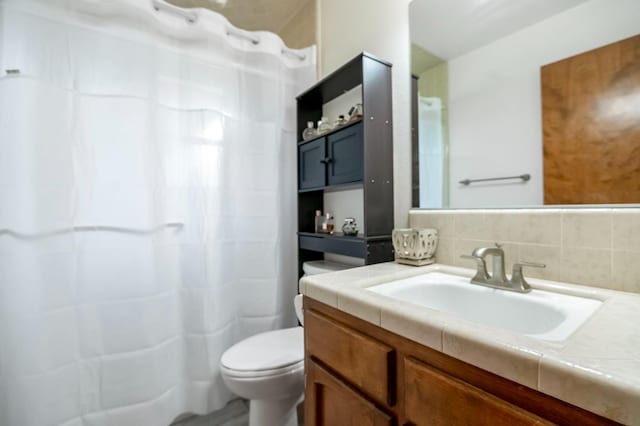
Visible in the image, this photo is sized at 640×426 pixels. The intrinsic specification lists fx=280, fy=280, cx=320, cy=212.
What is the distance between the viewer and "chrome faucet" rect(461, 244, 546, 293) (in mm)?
770

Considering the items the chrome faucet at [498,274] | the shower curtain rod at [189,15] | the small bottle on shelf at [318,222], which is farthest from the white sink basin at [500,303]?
the shower curtain rod at [189,15]

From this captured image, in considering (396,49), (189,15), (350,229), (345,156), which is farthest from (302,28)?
(350,229)

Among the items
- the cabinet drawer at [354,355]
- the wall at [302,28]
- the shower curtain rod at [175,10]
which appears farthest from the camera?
the wall at [302,28]

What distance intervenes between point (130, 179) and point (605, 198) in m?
1.61

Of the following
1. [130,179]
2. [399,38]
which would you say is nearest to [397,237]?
[399,38]

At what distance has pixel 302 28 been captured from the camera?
1831 mm

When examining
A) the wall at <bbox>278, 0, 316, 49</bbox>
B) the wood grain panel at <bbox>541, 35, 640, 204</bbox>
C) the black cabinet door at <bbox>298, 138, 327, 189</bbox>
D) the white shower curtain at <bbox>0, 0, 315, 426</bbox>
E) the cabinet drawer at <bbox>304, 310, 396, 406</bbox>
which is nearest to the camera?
the cabinet drawer at <bbox>304, 310, 396, 406</bbox>

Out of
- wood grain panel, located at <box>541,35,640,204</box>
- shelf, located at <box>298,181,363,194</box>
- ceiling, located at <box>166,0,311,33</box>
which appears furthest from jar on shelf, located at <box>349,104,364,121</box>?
ceiling, located at <box>166,0,311,33</box>

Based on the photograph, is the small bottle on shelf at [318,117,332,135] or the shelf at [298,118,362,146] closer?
the shelf at [298,118,362,146]

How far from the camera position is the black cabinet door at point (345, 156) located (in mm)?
1178

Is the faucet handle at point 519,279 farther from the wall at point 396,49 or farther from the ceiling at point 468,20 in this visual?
the ceiling at point 468,20

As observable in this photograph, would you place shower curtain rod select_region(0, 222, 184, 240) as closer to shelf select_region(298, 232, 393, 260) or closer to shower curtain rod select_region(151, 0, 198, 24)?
shelf select_region(298, 232, 393, 260)

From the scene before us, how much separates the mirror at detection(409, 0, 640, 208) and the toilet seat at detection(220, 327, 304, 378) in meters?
0.82

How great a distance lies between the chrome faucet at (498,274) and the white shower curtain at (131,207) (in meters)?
1.03
